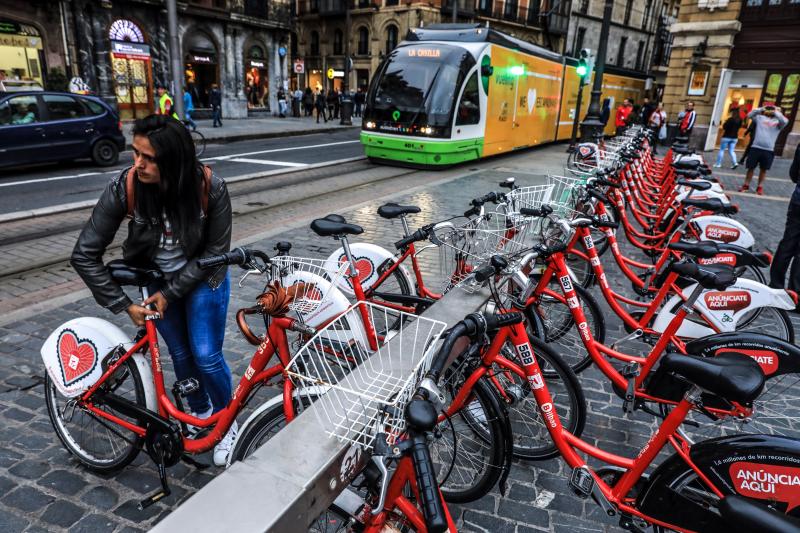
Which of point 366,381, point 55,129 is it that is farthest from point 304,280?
point 55,129

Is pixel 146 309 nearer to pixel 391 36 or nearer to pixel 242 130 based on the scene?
pixel 242 130

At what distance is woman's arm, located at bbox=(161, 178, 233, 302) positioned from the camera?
2.71m

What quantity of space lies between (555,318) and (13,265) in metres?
6.15

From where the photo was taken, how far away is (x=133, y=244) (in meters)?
2.73

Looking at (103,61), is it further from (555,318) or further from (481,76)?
(555,318)

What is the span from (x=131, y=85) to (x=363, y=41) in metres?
22.4

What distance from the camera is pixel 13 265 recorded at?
6137 mm

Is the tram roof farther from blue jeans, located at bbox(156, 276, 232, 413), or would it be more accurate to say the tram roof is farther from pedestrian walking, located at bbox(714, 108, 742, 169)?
blue jeans, located at bbox(156, 276, 232, 413)

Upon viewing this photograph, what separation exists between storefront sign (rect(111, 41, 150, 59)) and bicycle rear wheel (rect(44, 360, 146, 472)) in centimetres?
2447

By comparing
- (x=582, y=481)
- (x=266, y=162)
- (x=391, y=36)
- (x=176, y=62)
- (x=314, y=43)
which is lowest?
(x=266, y=162)

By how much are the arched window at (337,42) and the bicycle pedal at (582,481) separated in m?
45.3

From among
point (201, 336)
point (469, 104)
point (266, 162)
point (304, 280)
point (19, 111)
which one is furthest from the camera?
point (266, 162)

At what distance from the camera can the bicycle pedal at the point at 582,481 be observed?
2551 millimetres

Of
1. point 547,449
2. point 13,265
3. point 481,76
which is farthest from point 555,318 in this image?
point 481,76
